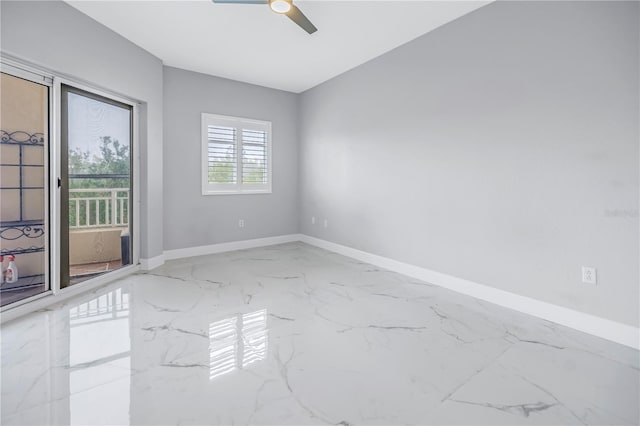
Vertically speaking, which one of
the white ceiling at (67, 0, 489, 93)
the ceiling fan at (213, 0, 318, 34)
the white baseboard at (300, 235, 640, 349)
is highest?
the white ceiling at (67, 0, 489, 93)

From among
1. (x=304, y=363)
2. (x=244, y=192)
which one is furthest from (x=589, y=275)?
(x=244, y=192)

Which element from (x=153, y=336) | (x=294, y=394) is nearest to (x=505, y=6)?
(x=294, y=394)

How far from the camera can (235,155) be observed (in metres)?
4.98

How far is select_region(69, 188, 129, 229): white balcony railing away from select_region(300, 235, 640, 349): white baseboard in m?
3.28

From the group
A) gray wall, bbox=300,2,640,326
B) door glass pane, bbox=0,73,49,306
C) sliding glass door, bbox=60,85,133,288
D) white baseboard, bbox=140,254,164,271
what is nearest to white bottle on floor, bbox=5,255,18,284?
door glass pane, bbox=0,73,49,306

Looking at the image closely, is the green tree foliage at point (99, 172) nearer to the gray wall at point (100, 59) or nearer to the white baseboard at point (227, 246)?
the gray wall at point (100, 59)

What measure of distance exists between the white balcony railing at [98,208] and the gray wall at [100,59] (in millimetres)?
230

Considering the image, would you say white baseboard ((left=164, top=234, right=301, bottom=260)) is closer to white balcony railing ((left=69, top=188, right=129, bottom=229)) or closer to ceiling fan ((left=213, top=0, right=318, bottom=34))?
white balcony railing ((left=69, top=188, right=129, bottom=229))

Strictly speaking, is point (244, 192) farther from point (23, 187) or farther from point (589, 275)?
point (589, 275)

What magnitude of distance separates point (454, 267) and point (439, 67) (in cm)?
211

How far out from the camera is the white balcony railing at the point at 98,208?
3.11 metres

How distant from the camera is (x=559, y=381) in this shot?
1725 millimetres

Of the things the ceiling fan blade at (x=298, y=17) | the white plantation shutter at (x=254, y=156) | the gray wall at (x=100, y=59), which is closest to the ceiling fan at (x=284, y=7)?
A: the ceiling fan blade at (x=298, y=17)

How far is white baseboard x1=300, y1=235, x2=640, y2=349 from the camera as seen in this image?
2.14 m
